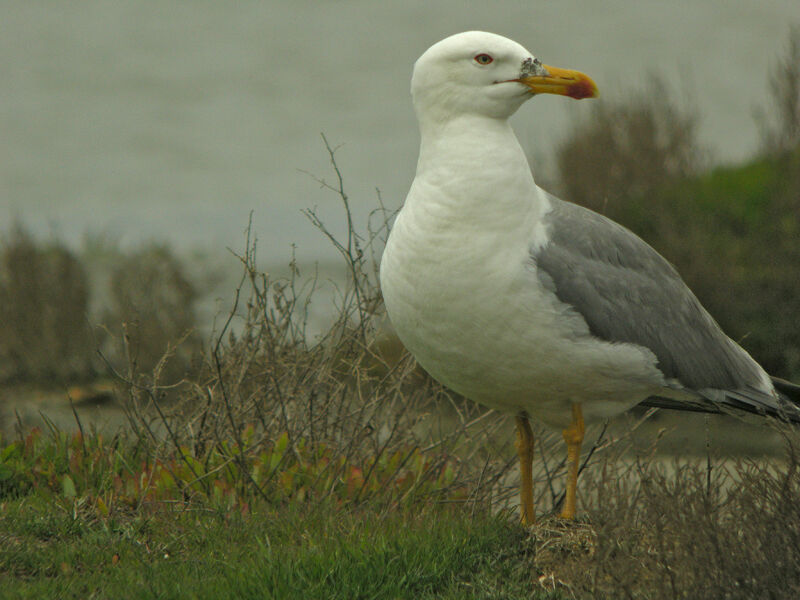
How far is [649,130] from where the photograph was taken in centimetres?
1127

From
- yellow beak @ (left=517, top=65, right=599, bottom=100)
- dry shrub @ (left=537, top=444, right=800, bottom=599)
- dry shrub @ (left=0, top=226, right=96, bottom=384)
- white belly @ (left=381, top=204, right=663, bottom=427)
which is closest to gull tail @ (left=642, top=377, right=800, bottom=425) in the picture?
white belly @ (left=381, top=204, right=663, bottom=427)

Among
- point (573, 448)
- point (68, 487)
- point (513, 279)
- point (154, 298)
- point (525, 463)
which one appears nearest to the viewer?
point (513, 279)

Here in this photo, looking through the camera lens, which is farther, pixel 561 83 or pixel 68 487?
pixel 68 487

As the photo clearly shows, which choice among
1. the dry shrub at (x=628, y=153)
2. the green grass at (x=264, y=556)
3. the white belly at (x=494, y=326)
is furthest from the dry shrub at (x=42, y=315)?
the white belly at (x=494, y=326)

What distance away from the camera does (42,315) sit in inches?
403

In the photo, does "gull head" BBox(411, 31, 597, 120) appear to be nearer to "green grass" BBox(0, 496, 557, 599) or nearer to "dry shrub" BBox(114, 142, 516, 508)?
→ "dry shrub" BBox(114, 142, 516, 508)

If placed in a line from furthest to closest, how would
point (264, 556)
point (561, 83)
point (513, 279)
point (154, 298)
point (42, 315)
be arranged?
point (42, 315)
point (154, 298)
point (561, 83)
point (513, 279)
point (264, 556)

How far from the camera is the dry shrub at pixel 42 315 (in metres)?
10.1

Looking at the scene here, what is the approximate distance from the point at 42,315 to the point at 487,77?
7618 millimetres

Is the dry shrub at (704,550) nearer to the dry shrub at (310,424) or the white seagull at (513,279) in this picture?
the white seagull at (513,279)

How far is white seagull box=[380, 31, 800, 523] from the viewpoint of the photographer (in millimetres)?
3555

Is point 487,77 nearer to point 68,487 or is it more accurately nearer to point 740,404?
point 740,404

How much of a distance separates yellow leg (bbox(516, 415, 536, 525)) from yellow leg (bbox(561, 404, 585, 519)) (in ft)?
0.73

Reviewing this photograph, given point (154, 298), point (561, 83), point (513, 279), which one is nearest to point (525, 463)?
point (513, 279)
